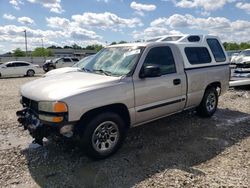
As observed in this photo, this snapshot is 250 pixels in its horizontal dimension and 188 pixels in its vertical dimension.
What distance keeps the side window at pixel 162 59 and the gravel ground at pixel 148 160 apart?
1.36 m

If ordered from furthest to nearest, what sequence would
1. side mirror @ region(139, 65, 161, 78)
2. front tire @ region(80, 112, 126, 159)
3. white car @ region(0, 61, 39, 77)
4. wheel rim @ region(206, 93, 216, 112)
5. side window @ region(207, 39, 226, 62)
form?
white car @ region(0, 61, 39, 77) → side window @ region(207, 39, 226, 62) → wheel rim @ region(206, 93, 216, 112) → side mirror @ region(139, 65, 161, 78) → front tire @ region(80, 112, 126, 159)

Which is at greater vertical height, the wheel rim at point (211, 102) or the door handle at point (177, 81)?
the door handle at point (177, 81)

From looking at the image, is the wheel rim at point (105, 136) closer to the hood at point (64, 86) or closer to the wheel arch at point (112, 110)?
the wheel arch at point (112, 110)

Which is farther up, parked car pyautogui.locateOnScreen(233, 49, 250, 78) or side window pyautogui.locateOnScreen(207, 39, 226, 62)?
side window pyautogui.locateOnScreen(207, 39, 226, 62)

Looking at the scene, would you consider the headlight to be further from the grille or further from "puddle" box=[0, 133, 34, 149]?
"puddle" box=[0, 133, 34, 149]

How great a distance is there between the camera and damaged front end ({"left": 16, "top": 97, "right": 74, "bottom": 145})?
3.72m

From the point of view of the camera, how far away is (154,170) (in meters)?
3.93

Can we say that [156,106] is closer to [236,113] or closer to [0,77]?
[236,113]

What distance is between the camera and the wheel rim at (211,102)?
258 inches

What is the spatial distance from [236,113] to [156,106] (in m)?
3.30

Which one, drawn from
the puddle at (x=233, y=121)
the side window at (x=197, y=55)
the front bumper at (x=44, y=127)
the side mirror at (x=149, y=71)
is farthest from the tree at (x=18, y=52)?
the side mirror at (x=149, y=71)

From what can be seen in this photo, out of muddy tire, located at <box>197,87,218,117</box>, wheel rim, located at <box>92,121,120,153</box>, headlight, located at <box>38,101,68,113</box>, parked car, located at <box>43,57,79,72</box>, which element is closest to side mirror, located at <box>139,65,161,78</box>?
wheel rim, located at <box>92,121,120,153</box>

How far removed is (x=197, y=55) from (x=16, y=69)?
19036mm

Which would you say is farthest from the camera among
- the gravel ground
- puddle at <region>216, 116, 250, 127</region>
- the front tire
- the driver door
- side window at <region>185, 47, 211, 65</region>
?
puddle at <region>216, 116, 250, 127</region>
